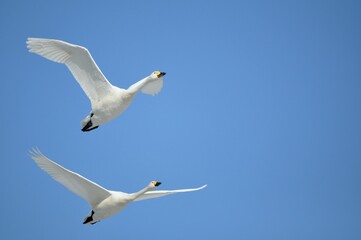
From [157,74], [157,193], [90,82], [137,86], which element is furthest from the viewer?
[157,74]

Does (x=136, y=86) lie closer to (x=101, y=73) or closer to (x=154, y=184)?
(x=101, y=73)

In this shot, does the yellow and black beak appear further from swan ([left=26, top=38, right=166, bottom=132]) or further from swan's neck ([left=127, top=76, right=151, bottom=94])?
swan ([left=26, top=38, right=166, bottom=132])

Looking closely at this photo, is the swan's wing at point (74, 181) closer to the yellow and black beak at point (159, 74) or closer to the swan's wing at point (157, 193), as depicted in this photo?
the swan's wing at point (157, 193)

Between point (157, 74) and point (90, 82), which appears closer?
point (90, 82)

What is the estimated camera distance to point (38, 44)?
20.3 metres

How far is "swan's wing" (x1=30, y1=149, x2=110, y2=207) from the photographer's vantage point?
18.4 m

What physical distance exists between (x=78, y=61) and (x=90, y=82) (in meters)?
0.80

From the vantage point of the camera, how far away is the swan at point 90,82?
20359mm

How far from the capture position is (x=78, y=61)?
68.0 ft

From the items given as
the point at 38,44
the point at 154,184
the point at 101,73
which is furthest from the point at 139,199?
the point at 38,44

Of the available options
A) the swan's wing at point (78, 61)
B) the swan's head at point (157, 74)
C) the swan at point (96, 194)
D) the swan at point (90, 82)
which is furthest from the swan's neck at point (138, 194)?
the swan's head at point (157, 74)

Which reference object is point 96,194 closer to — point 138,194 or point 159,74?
point 138,194

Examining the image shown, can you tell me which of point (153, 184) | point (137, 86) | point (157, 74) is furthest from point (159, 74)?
point (153, 184)

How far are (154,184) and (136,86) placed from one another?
3283 millimetres
